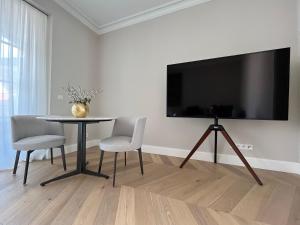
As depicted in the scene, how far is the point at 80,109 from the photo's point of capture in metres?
2.39

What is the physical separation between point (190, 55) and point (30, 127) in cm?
274

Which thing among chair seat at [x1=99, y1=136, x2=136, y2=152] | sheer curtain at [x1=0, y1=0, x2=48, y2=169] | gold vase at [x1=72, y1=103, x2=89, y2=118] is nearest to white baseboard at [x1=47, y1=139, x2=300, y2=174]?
sheer curtain at [x1=0, y1=0, x2=48, y2=169]

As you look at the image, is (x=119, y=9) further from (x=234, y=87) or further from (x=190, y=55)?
(x=234, y=87)

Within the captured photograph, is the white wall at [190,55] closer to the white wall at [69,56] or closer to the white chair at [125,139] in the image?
the white wall at [69,56]

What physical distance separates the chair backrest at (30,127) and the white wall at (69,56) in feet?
2.23

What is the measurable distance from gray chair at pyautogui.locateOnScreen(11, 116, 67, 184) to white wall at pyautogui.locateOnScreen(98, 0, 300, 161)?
5.42ft

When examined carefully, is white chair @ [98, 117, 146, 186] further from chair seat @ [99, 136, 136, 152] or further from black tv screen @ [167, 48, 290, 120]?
black tv screen @ [167, 48, 290, 120]

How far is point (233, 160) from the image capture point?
9.48 ft

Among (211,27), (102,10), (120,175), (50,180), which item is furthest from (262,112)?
(102,10)

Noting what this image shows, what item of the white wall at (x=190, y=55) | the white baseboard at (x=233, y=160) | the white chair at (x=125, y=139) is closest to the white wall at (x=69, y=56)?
the white wall at (x=190, y=55)

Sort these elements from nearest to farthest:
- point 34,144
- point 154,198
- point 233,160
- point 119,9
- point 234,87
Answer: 1. point 154,198
2. point 34,144
3. point 234,87
4. point 233,160
5. point 119,9

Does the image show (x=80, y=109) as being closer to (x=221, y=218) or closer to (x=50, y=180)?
(x=50, y=180)

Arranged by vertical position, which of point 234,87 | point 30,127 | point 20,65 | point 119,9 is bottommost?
point 30,127

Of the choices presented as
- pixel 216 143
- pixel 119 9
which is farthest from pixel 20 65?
pixel 216 143
